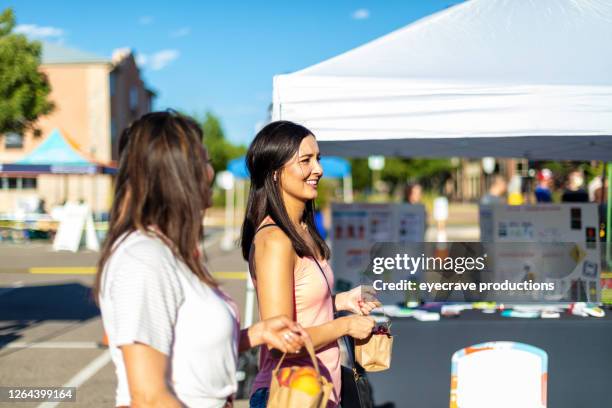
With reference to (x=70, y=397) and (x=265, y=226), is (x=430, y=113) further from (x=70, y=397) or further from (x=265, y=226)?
(x=70, y=397)

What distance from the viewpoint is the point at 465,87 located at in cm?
319

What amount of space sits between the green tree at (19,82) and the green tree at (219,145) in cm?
2302

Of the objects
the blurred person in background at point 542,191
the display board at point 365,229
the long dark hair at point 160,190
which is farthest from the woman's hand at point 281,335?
the blurred person in background at point 542,191

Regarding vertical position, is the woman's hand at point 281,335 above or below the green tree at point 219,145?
below

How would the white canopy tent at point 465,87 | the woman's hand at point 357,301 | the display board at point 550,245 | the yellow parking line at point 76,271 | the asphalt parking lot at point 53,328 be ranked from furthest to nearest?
the yellow parking line at point 76,271, the asphalt parking lot at point 53,328, the display board at point 550,245, the white canopy tent at point 465,87, the woman's hand at point 357,301

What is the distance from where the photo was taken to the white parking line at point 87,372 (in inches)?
188

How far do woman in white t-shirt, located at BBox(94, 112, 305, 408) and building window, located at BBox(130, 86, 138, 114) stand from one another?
43111 millimetres

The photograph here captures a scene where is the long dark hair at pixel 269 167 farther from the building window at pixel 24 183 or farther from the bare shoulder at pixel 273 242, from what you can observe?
the building window at pixel 24 183

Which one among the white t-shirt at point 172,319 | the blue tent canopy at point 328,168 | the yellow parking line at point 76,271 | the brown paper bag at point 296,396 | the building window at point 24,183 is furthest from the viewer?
the building window at point 24,183

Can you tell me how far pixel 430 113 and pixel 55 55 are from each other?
3728 centimetres

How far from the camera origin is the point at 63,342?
676cm

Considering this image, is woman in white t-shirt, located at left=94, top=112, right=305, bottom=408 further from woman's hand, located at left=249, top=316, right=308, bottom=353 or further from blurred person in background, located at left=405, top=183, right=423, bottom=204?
blurred person in background, located at left=405, top=183, right=423, bottom=204

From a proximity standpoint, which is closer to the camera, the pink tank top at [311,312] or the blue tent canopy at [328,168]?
the pink tank top at [311,312]

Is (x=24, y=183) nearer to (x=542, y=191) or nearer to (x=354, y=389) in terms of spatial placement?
(x=542, y=191)
